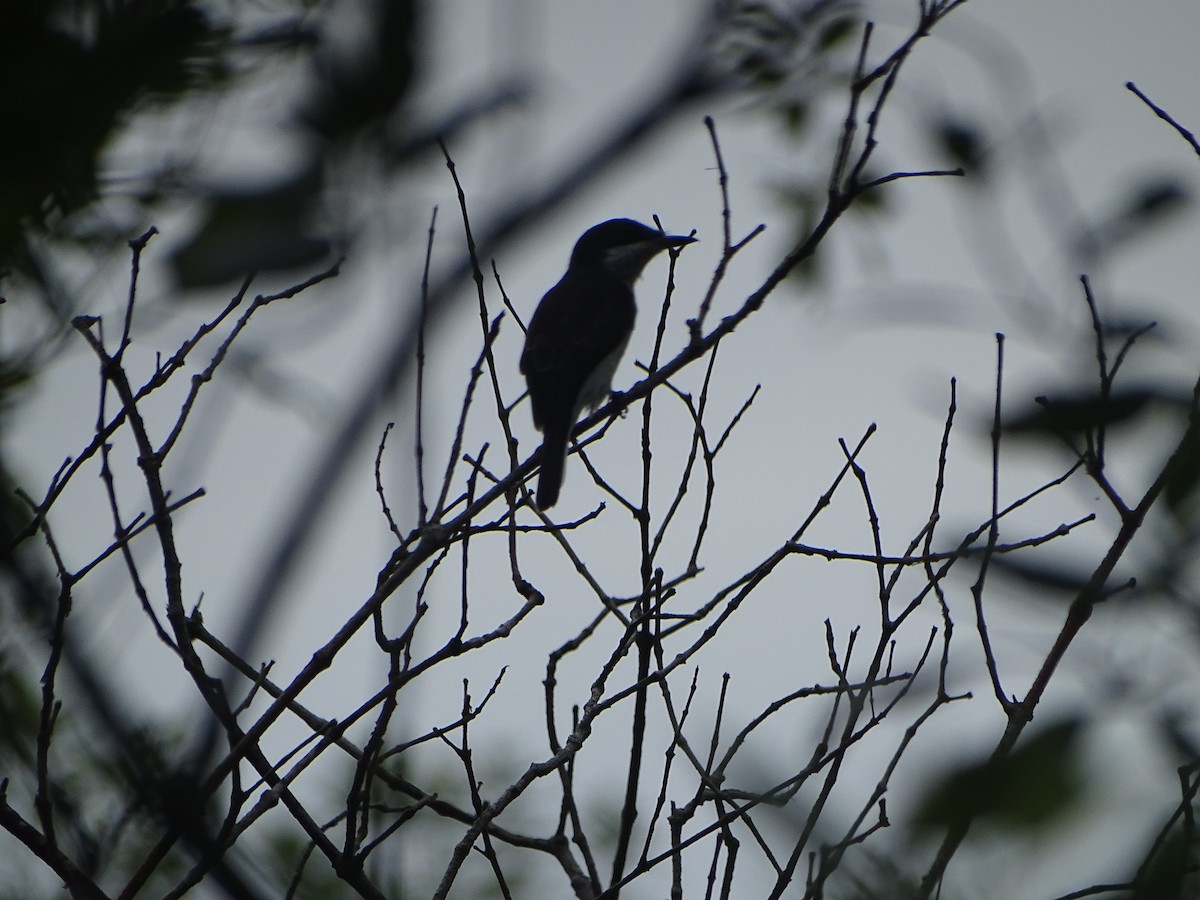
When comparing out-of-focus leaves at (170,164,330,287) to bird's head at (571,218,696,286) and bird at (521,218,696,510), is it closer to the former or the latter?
bird at (521,218,696,510)

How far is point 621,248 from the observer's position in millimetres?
8172

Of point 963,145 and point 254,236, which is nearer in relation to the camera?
point 254,236

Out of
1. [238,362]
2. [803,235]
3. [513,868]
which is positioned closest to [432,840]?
[513,868]

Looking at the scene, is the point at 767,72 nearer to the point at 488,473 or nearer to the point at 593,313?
the point at 488,473

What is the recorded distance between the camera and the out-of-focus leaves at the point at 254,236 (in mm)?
1374

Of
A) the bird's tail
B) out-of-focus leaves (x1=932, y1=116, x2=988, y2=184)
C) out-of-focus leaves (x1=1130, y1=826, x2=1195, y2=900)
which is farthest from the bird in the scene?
out-of-focus leaves (x1=1130, y1=826, x2=1195, y2=900)

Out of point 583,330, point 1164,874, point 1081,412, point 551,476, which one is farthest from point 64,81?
point 583,330

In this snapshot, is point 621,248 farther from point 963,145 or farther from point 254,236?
point 254,236

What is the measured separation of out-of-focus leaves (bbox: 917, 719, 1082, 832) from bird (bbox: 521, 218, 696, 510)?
481cm

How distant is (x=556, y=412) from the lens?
21.2ft

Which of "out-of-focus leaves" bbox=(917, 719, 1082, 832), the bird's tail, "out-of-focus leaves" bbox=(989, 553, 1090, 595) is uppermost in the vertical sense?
the bird's tail

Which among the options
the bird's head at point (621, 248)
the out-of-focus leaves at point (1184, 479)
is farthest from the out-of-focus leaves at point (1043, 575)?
the bird's head at point (621, 248)

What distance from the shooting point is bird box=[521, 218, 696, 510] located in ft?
21.4

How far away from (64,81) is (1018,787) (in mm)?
1240
